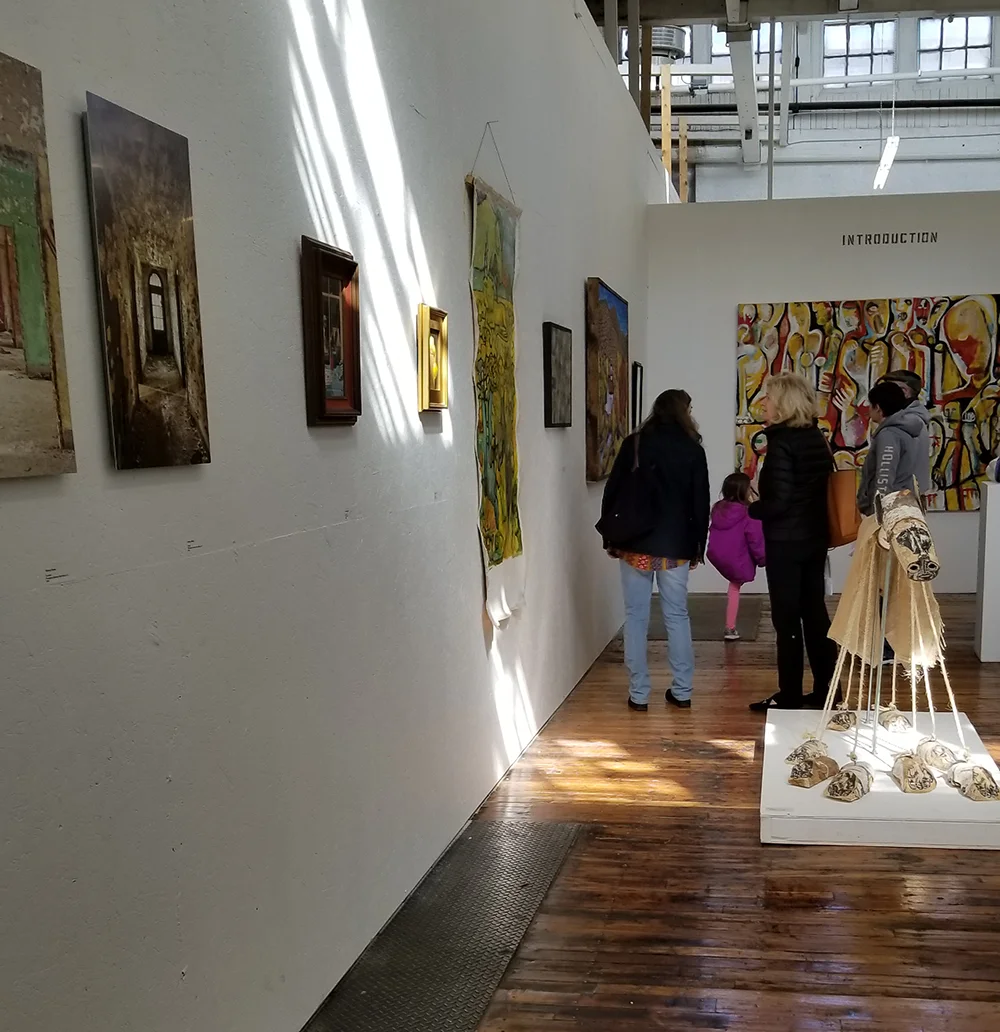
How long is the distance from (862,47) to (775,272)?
349 inches

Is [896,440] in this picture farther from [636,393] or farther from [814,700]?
[636,393]

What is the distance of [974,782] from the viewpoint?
11.6ft

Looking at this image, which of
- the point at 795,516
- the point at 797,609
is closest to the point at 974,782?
the point at 797,609

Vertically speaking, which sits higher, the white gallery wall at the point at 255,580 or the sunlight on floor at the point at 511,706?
the white gallery wall at the point at 255,580

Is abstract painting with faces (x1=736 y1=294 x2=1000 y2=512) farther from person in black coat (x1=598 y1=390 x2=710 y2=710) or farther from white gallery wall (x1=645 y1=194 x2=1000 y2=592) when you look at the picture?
person in black coat (x1=598 y1=390 x2=710 y2=710)

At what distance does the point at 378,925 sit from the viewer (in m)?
2.84

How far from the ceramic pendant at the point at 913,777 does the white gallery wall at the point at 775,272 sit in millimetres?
4814

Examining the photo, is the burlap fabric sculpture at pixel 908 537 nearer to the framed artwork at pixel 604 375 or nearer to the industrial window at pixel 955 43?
the framed artwork at pixel 604 375

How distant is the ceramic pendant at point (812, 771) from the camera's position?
3.65 meters

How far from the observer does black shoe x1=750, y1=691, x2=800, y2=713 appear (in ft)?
16.2

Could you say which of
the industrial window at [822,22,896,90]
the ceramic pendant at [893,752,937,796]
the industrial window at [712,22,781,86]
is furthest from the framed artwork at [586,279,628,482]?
the industrial window at [822,22,896,90]

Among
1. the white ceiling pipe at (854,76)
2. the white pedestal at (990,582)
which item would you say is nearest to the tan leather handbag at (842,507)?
the white pedestal at (990,582)

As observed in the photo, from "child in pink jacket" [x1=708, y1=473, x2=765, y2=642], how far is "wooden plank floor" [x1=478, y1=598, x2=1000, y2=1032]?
2352 millimetres

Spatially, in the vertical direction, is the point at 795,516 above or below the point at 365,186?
below
